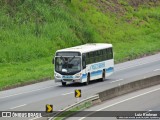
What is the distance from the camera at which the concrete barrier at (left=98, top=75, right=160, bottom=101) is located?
1397 inches

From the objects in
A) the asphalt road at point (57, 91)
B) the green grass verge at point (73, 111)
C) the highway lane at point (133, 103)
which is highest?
the green grass verge at point (73, 111)

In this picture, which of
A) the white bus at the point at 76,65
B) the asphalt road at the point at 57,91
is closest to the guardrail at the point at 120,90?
the asphalt road at the point at 57,91

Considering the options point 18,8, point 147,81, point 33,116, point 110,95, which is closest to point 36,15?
point 18,8

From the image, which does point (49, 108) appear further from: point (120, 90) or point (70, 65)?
point (70, 65)

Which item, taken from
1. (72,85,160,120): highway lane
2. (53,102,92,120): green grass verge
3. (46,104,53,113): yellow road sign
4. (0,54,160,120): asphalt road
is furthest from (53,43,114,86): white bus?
(46,104,53,113): yellow road sign

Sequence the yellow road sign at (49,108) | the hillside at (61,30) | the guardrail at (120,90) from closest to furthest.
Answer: the yellow road sign at (49,108), the guardrail at (120,90), the hillside at (61,30)

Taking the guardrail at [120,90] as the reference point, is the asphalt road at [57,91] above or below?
below

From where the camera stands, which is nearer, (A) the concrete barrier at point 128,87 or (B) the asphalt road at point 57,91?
(B) the asphalt road at point 57,91

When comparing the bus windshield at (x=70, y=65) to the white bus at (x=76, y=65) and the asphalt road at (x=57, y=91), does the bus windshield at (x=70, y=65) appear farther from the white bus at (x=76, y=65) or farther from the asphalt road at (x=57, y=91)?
the asphalt road at (x=57, y=91)

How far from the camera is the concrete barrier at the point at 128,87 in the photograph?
3549 cm

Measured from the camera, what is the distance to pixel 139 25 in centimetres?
7425

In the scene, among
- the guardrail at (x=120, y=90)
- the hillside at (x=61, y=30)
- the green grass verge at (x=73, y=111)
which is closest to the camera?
the green grass verge at (x=73, y=111)

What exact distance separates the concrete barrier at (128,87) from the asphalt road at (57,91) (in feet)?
4.85

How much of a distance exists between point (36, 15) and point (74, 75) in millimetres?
20449
